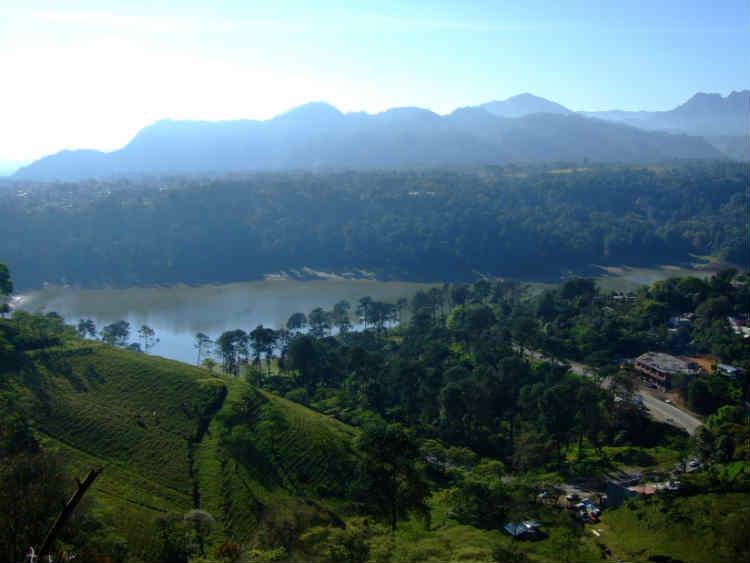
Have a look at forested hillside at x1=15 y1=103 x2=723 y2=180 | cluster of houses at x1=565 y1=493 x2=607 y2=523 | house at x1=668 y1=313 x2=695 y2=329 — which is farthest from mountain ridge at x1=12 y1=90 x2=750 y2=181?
cluster of houses at x1=565 y1=493 x2=607 y2=523

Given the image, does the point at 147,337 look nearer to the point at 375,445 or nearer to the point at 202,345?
the point at 202,345

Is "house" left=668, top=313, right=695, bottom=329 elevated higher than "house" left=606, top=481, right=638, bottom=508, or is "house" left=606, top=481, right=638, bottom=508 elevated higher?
"house" left=668, top=313, right=695, bottom=329

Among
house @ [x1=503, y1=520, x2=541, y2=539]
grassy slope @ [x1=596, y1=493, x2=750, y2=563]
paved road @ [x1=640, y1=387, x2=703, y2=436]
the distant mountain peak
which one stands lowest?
paved road @ [x1=640, y1=387, x2=703, y2=436]

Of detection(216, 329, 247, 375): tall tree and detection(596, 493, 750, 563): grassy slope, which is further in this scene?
detection(216, 329, 247, 375): tall tree

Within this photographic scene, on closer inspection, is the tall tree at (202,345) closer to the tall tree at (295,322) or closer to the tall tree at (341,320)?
the tall tree at (295,322)

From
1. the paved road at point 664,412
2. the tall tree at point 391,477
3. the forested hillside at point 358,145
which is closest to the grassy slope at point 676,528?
the tall tree at point 391,477

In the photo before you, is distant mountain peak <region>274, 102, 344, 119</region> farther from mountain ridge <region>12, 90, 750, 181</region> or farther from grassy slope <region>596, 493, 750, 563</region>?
grassy slope <region>596, 493, 750, 563</region>

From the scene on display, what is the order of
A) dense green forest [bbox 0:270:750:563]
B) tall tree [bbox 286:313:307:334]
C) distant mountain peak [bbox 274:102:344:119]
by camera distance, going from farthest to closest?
distant mountain peak [bbox 274:102:344:119], tall tree [bbox 286:313:307:334], dense green forest [bbox 0:270:750:563]

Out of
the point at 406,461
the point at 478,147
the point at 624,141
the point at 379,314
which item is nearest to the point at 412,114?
the point at 478,147
